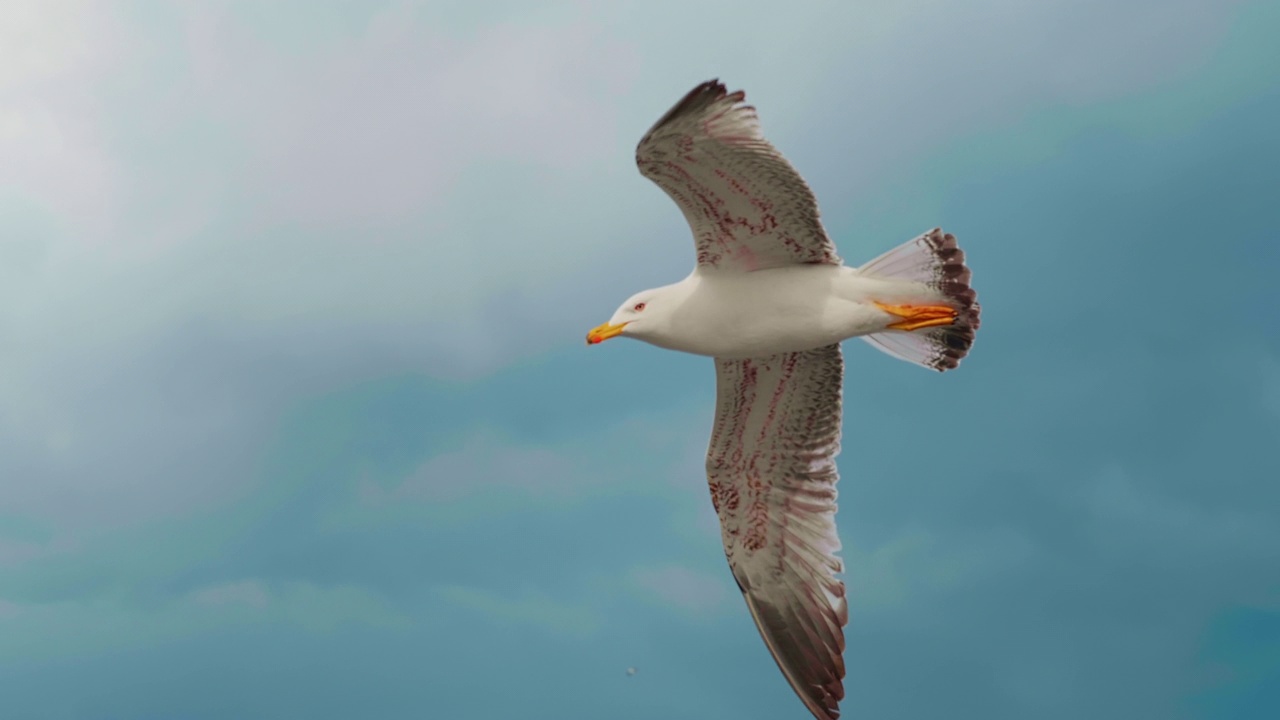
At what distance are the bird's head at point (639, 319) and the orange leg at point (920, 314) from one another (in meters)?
1.69

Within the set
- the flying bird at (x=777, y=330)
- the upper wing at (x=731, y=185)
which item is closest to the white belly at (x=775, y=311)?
the flying bird at (x=777, y=330)

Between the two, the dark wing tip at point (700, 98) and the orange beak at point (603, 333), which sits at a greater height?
the dark wing tip at point (700, 98)

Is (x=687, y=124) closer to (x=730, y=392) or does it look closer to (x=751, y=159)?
(x=751, y=159)

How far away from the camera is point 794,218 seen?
398 inches

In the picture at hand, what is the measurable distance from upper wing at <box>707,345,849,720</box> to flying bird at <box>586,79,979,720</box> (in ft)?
0.04

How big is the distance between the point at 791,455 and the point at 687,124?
12.0 ft

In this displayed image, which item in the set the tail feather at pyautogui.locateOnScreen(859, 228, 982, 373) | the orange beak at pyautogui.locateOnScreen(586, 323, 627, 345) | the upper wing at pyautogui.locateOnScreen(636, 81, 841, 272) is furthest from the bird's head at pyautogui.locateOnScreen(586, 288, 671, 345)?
the tail feather at pyautogui.locateOnScreen(859, 228, 982, 373)

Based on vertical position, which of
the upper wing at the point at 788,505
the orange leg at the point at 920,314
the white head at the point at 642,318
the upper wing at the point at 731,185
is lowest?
the upper wing at the point at 788,505

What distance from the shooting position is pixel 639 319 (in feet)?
35.1

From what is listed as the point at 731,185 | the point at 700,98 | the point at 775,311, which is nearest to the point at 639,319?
the point at 775,311

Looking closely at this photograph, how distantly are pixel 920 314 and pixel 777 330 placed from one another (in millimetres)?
1119

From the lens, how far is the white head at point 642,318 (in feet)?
34.9

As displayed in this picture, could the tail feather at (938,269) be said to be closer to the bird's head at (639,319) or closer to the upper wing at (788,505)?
the upper wing at (788,505)

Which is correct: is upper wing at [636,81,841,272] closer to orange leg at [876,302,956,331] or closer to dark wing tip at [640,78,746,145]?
dark wing tip at [640,78,746,145]
